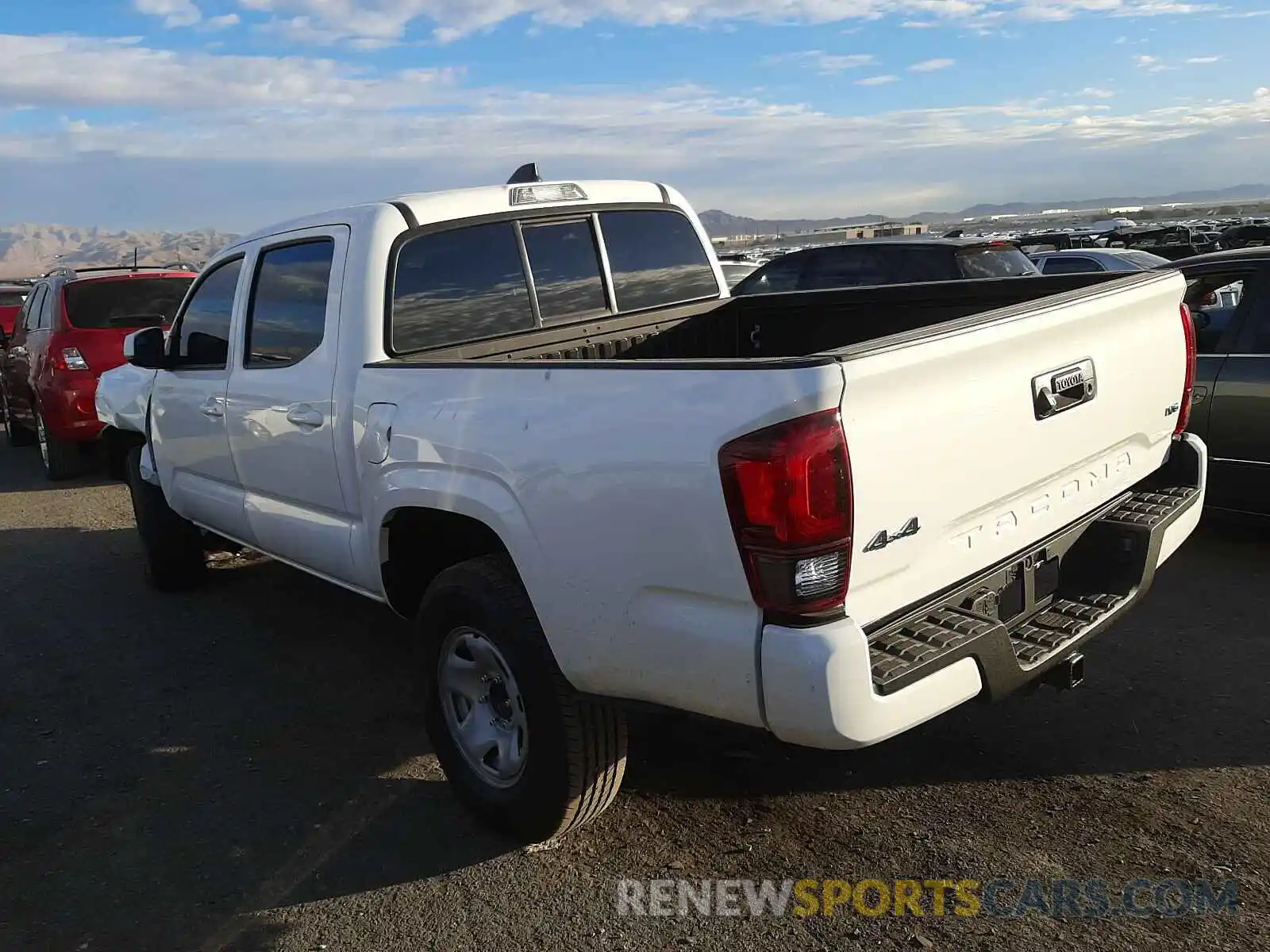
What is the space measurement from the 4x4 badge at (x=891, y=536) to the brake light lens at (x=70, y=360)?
8.97 meters

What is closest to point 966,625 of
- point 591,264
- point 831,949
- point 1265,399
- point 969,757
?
point 831,949

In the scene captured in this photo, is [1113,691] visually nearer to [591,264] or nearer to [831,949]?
[831,949]

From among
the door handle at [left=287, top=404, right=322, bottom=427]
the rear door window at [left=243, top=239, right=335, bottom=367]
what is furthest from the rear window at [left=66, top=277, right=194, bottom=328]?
the door handle at [left=287, top=404, right=322, bottom=427]

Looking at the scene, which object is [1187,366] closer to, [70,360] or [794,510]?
[794,510]

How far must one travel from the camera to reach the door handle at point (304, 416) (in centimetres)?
399

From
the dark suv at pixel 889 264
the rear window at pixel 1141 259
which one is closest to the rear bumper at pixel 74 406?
the dark suv at pixel 889 264

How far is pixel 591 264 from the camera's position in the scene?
14.9 feet

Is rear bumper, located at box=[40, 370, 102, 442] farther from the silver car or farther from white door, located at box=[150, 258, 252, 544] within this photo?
the silver car

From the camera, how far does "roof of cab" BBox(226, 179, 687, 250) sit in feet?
13.2

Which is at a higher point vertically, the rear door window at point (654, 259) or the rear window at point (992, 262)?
the rear door window at point (654, 259)

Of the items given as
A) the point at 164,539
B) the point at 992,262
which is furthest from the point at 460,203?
the point at 992,262

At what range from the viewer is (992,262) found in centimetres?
1105

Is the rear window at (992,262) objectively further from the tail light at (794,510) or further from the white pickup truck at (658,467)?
the tail light at (794,510)

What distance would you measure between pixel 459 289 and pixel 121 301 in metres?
7.09
